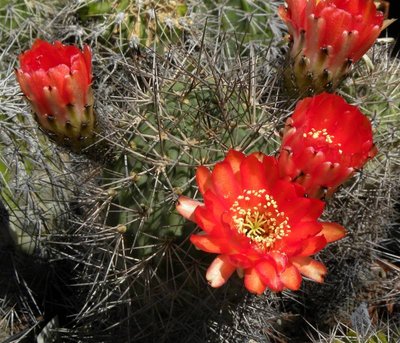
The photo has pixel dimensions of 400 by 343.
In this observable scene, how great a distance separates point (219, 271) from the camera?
1023 millimetres

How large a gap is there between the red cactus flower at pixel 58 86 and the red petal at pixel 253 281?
44 cm

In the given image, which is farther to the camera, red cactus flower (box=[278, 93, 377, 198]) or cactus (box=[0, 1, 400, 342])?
cactus (box=[0, 1, 400, 342])

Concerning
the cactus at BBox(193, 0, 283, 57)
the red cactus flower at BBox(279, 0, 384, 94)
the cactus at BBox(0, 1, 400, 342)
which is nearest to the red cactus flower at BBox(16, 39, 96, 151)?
the cactus at BBox(0, 1, 400, 342)

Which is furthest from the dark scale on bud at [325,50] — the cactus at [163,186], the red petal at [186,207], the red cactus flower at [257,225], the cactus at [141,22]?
the cactus at [141,22]

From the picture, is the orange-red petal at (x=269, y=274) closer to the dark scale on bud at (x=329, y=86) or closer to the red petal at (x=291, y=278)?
the red petal at (x=291, y=278)

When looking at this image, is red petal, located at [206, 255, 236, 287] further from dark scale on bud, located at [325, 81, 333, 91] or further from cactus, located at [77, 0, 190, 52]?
cactus, located at [77, 0, 190, 52]

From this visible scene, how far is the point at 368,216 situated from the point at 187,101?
23.5 inches

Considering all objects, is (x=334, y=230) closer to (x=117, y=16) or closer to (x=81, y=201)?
(x=81, y=201)

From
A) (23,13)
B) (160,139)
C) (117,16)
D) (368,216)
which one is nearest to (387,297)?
(368,216)

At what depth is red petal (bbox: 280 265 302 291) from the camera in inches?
39.8

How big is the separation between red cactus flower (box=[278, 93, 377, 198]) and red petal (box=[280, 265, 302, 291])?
0.14 metres

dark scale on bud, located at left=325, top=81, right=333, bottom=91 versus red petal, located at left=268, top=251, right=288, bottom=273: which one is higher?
dark scale on bud, located at left=325, top=81, right=333, bottom=91

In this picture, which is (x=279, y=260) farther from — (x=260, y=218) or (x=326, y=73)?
(x=326, y=73)

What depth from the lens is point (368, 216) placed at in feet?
5.51
